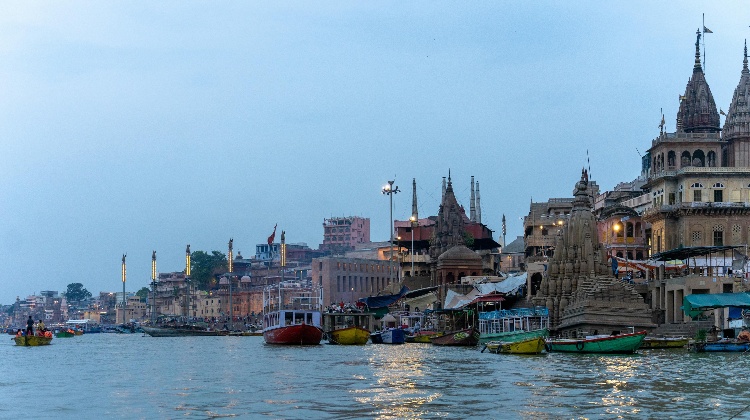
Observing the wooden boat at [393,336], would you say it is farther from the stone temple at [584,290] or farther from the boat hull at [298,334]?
the stone temple at [584,290]

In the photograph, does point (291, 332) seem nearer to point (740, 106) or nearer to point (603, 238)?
point (603, 238)

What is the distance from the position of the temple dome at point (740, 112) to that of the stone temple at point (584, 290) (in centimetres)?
1951

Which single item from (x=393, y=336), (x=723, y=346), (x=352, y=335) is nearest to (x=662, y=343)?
(x=723, y=346)

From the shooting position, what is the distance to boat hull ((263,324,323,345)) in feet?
258

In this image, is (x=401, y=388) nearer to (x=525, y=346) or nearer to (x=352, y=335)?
(x=525, y=346)

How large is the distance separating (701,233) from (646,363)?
131ft

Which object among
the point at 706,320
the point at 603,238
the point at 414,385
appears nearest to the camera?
the point at 414,385

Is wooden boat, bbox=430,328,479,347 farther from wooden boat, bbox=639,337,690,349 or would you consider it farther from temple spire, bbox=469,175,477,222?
temple spire, bbox=469,175,477,222

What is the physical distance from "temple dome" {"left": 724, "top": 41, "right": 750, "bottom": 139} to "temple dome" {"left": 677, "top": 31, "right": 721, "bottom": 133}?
1496 millimetres

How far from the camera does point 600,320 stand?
63.5 metres

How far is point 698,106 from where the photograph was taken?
95.9 meters

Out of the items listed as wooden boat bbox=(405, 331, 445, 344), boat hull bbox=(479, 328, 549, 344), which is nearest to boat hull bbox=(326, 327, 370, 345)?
wooden boat bbox=(405, 331, 445, 344)

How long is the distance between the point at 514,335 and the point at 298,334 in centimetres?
2003

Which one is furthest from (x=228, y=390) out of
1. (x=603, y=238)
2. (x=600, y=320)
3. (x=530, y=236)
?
(x=530, y=236)
